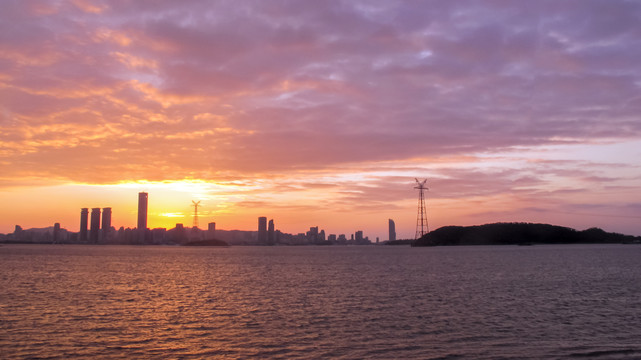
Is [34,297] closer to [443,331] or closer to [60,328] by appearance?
[60,328]

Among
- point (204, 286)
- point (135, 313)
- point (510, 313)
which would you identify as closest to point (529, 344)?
point (510, 313)

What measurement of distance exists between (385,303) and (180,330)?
2502 cm

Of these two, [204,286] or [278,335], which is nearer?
[278,335]

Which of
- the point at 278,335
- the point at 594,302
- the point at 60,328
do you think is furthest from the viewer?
the point at 594,302

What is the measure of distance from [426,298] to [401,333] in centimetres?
2362

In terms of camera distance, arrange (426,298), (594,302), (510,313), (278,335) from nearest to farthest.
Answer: (278,335)
(510,313)
(594,302)
(426,298)

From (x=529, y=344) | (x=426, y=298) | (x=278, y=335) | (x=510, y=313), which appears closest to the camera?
(x=529, y=344)

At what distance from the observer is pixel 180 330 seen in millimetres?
41750

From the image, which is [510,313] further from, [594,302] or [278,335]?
[278,335]

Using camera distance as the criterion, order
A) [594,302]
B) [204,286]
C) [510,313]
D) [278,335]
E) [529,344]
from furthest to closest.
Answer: [204,286]
[594,302]
[510,313]
[278,335]
[529,344]

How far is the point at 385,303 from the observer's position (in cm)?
5750

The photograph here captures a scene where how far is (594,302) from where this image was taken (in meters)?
57.5

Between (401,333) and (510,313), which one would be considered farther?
(510,313)

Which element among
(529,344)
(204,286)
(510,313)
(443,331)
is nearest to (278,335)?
(443,331)
